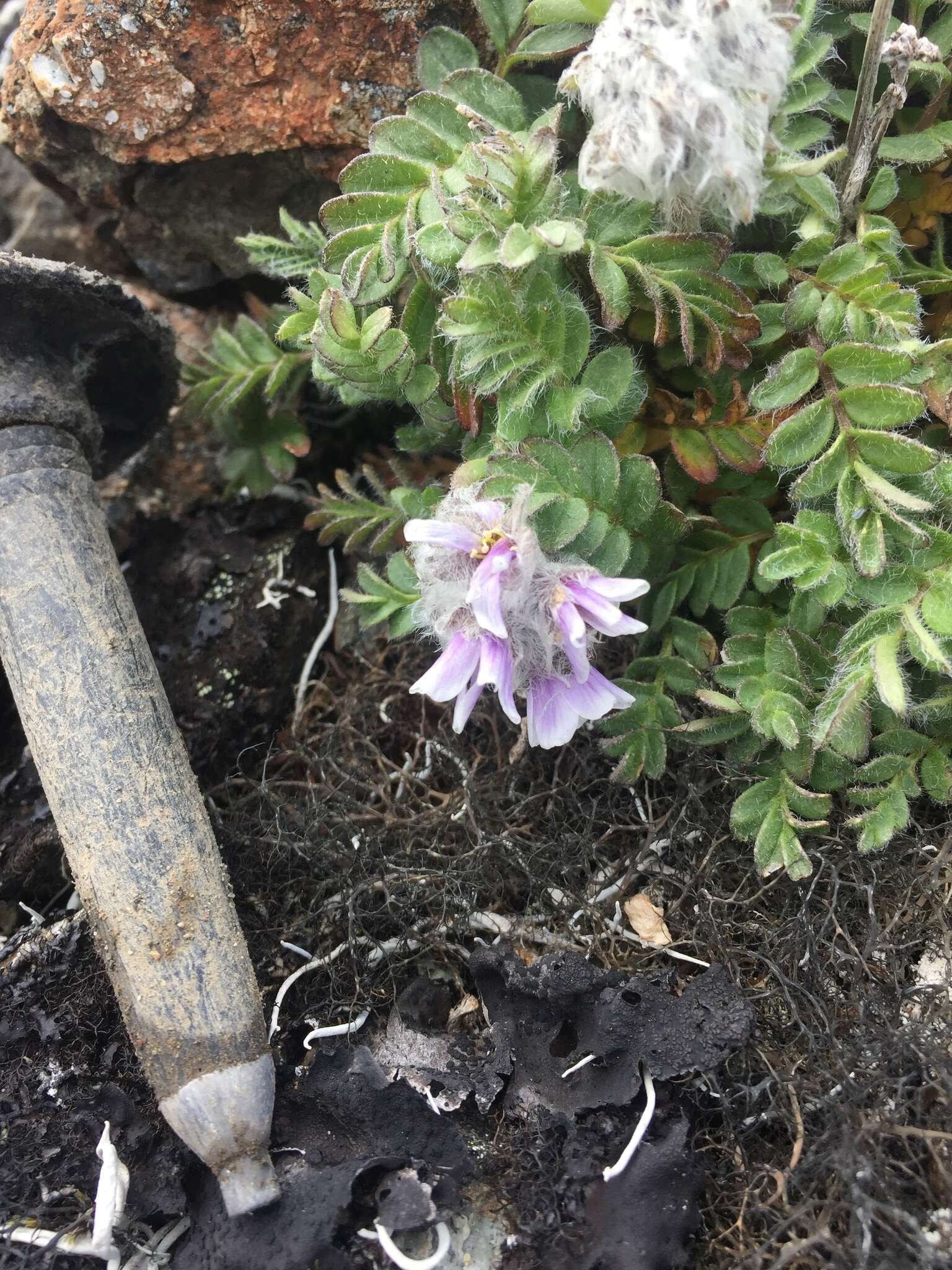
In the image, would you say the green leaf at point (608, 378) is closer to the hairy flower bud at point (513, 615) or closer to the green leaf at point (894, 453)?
the hairy flower bud at point (513, 615)

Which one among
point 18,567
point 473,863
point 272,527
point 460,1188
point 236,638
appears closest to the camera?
point 460,1188

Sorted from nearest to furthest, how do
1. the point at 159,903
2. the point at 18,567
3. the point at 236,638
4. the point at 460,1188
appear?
the point at 460,1188 → the point at 159,903 → the point at 18,567 → the point at 236,638

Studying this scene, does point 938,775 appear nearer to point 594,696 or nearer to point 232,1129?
point 594,696

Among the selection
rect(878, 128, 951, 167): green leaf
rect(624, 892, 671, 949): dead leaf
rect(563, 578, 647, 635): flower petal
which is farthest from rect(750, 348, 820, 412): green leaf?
rect(624, 892, 671, 949): dead leaf

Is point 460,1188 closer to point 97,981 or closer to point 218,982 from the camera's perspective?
point 218,982

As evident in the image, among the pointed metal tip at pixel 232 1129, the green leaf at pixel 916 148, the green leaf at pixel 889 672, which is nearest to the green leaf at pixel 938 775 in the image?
the green leaf at pixel 889 672

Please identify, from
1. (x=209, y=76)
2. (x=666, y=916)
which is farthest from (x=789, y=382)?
(x=209, y=76)

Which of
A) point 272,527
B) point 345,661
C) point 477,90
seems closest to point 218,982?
point 345,661
